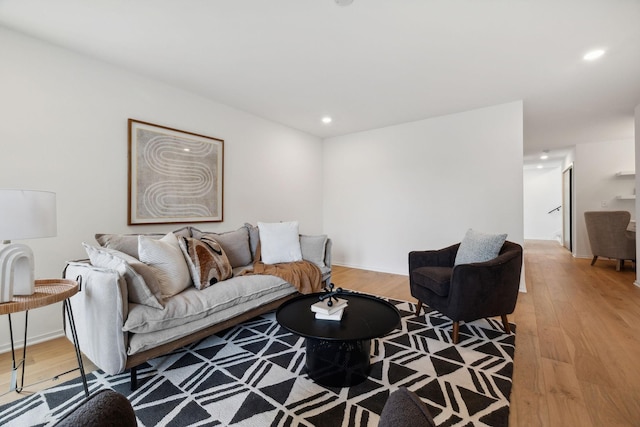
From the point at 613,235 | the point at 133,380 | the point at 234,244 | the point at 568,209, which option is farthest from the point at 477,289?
the point at 568,209

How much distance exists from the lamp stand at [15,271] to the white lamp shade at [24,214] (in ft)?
0.39

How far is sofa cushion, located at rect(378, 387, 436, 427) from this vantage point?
453 millimetres

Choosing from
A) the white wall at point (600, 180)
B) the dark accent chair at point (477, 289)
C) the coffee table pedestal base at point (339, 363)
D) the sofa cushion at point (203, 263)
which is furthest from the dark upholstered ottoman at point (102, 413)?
the white wall at point (600, 180)

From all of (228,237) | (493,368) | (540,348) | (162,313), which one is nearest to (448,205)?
(540,348)

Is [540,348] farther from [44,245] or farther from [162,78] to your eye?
[162,78]

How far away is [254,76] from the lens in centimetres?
293

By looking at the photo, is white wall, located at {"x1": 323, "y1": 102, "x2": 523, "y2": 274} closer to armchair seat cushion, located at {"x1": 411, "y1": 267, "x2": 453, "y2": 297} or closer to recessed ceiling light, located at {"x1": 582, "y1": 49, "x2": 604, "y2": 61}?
recessed ceiling light, located at {"x1": 582, "y1": 49, "x2": 604, "y2": 61}

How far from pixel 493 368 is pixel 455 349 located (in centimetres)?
29

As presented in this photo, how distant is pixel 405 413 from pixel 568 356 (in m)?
2.36

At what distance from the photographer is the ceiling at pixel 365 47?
1945 millimetres

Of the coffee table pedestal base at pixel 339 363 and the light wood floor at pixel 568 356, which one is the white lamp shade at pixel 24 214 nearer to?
the light wood floor at pixel 568 356

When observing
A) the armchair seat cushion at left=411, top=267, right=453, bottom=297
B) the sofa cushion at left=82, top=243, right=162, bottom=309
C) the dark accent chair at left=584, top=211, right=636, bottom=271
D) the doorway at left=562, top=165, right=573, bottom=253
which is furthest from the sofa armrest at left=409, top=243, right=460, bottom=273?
the doorway at left=562, top=165, right=573, bottom=253

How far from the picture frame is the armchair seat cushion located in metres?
2.44

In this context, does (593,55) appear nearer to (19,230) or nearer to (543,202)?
(19,230)
